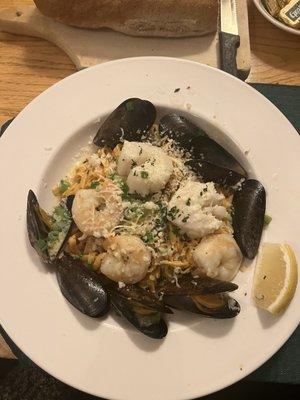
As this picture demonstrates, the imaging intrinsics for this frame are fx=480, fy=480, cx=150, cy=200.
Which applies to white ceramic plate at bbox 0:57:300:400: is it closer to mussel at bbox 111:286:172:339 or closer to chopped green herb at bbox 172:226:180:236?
mussel at bbox 111:286:172:339

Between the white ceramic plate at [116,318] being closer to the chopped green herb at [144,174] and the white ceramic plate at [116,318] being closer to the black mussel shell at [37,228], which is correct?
the black mussel shell at [37,228]

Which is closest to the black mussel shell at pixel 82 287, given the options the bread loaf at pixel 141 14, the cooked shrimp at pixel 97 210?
the cooked shrimp at pixel 97 210

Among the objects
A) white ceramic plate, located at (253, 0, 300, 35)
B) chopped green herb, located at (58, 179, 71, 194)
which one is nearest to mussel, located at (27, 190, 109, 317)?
chopped green herb, located at (58, 179, 71, 194)

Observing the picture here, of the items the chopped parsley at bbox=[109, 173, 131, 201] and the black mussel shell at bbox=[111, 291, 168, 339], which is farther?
the chopped parsley at bbox=[109, 173, 131, 201]

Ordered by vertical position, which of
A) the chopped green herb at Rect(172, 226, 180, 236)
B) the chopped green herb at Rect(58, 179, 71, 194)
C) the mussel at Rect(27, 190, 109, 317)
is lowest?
the mussel at Rect(27, 190, 109, 317)

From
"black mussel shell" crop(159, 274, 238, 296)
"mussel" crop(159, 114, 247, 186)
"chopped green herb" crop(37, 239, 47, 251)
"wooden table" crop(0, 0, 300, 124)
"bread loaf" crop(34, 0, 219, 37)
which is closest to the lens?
"black mussel shell" crop(159, 274, 238, 296)

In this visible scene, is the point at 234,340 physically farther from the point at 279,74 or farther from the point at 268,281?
the point at 279,74
